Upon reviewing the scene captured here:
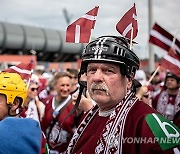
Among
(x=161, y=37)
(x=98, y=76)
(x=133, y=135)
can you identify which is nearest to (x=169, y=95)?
(x=161, y=37)

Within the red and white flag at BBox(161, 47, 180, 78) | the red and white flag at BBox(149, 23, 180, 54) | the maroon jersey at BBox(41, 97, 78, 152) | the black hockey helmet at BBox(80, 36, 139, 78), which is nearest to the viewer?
the black hockey helmet at BBox(80, 36, 139, 78)

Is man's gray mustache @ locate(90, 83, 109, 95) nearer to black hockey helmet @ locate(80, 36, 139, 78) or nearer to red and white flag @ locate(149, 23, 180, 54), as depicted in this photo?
black hockey helmet @ locate(80, 36, 139, 78)

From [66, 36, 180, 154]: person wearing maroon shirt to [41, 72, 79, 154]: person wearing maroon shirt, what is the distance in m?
2.07

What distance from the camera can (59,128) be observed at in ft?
16.6

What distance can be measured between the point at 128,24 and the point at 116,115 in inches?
44.6

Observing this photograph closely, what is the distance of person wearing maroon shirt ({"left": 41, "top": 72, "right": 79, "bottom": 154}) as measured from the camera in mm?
5098

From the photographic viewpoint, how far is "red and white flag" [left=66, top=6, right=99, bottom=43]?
366 centimetres

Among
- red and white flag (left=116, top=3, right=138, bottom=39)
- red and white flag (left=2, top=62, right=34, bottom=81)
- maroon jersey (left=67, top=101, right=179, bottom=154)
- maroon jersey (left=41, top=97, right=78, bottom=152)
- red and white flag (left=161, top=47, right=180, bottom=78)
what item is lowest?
maroon jersey (left=41, top=97, right=78, bottom=152)

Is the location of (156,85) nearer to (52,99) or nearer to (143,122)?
(52,99)

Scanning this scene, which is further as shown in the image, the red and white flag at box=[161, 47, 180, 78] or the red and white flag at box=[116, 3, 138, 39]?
the red and white flag at box=[161, 47, 180, 78]

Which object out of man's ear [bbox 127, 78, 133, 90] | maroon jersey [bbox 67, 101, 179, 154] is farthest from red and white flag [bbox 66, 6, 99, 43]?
maroon jersey [bbox 67, 101, 179, 154]

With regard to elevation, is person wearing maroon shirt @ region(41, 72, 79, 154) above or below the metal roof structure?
below

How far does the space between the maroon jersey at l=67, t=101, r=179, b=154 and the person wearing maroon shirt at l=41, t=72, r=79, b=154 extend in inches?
81.7

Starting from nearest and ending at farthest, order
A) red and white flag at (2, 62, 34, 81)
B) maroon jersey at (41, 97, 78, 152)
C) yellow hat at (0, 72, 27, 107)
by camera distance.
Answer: yellow hat at (0, 72, 27, 107) < red and white flag at (2, 62, 34, 81) < maroon jersey at (41, 97, 78, 152)
